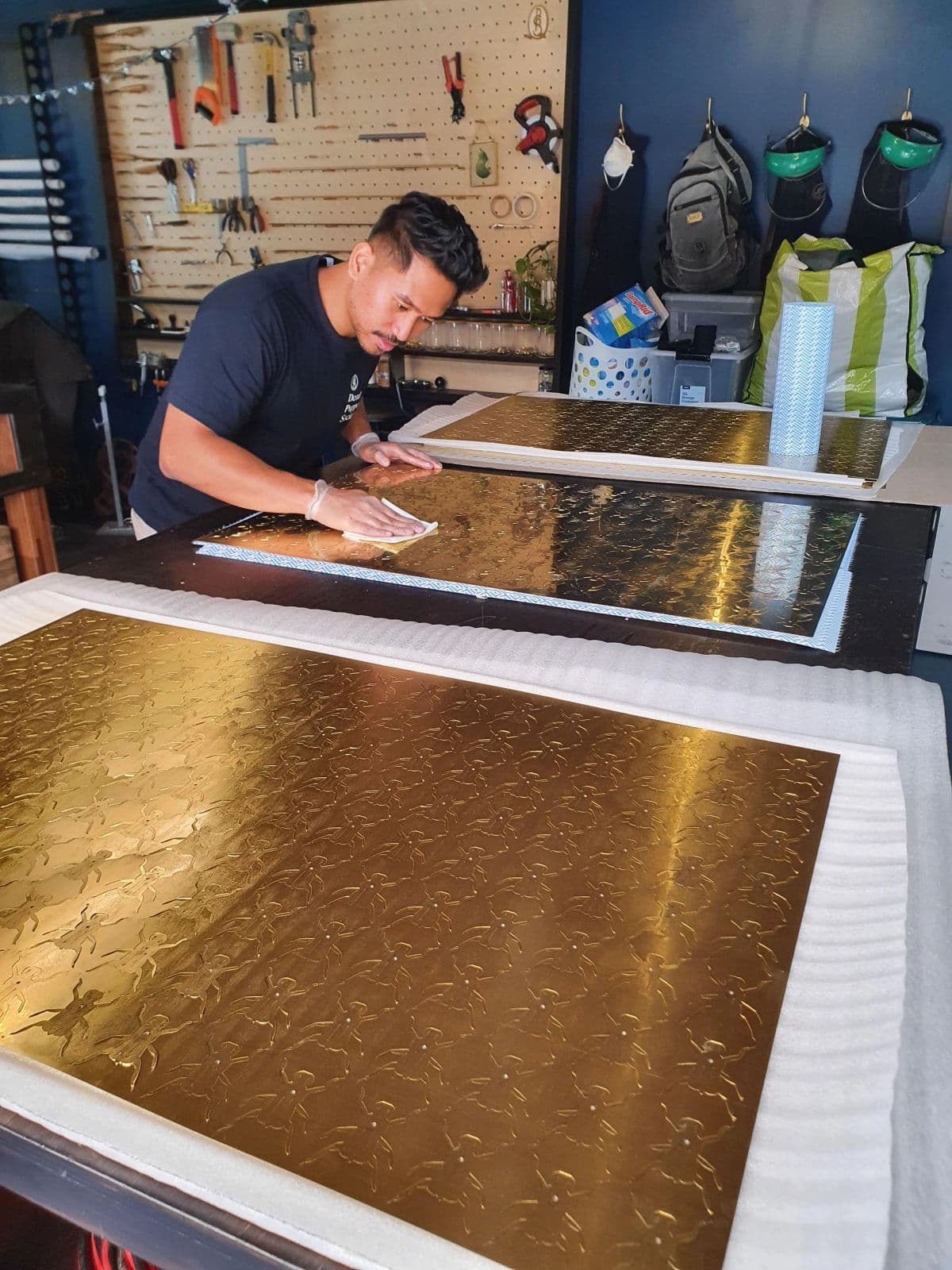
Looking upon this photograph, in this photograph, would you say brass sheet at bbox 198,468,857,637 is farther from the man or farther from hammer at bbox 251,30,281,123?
hammer at bbox 251,30,281,123

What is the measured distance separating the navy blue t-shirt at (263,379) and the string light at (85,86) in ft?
8.51

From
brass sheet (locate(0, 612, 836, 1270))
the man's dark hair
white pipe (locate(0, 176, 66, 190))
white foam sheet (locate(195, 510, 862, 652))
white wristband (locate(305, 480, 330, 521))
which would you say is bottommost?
brass sheet (locate(0, 612, 836, 1270))

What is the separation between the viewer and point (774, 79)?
296 centimetres

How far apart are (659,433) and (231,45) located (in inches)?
110

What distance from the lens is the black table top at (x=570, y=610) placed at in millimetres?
1043

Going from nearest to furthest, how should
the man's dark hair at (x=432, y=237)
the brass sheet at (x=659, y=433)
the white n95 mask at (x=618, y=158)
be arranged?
the man's dark hair at (x=432, y=237) → the brass sheet at (x=659, y=433) → the white n95 mask at (x=618, y=158)

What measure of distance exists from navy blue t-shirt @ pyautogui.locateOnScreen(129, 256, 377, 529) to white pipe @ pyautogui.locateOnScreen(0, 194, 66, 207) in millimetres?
2950

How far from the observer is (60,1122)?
498 millimetres

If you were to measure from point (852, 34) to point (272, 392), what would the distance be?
2.36m

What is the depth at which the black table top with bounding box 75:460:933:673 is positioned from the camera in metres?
1.04

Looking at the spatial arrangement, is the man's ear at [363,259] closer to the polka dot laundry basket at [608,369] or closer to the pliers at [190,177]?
the polka dot laundry basket at [608,369]

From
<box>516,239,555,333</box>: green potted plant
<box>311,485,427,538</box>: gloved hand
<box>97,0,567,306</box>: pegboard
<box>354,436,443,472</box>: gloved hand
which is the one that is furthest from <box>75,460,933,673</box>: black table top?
<box>97,0,567,306</box>: pegboard

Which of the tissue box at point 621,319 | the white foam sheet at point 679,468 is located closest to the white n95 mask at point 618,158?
the tissue box at point 621,319

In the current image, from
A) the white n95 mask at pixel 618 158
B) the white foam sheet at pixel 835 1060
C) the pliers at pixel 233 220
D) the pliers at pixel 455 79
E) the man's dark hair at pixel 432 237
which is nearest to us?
the white foam sheet at pixel 835 1060
